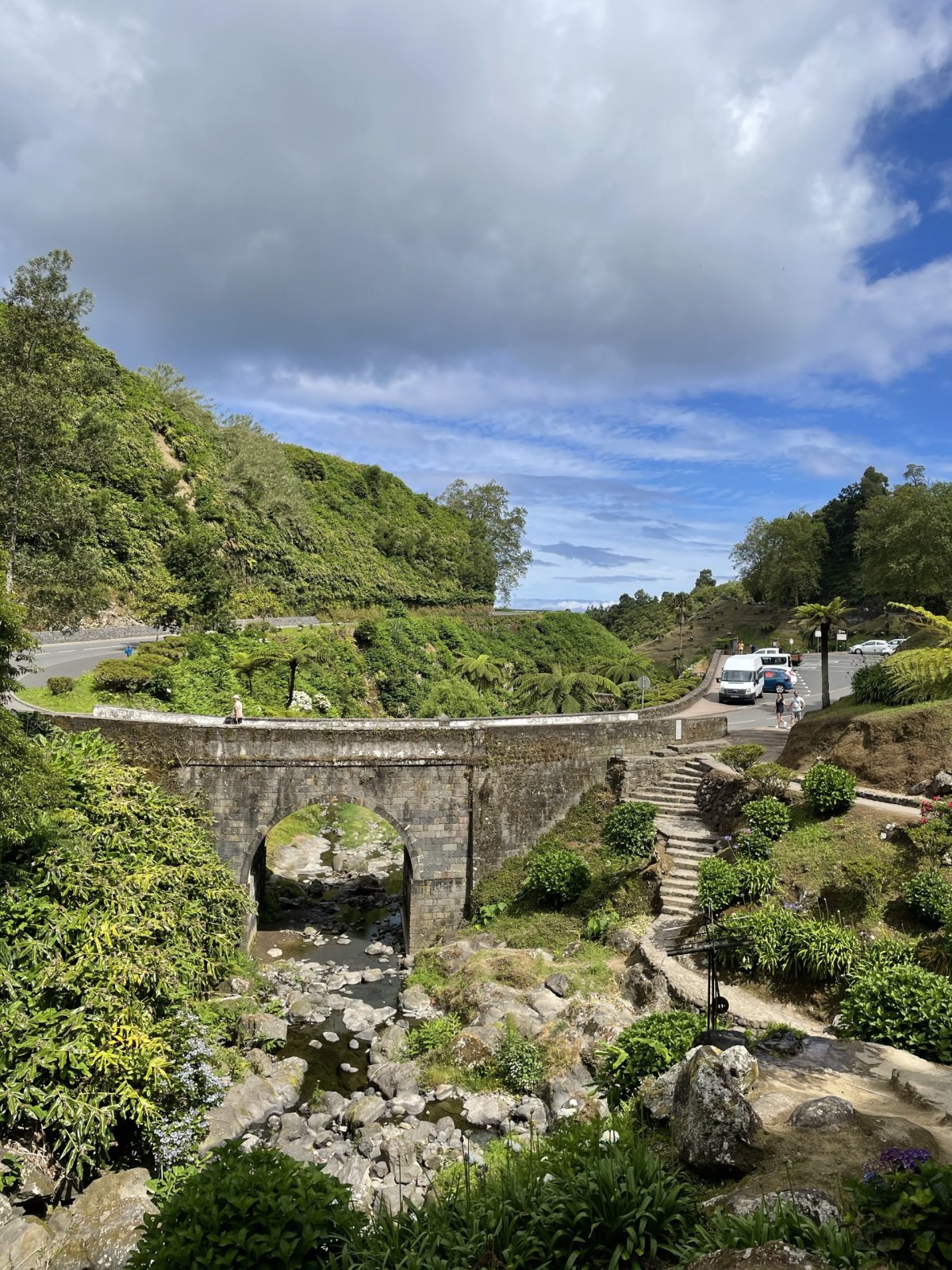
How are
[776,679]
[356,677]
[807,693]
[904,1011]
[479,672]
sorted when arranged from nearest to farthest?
[904,1011]
[807,693]
[776,679]
[356,677]
[479,672]

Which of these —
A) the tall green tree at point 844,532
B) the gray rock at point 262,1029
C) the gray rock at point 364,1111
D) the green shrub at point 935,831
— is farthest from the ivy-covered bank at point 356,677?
the tall green tree at point 844,532

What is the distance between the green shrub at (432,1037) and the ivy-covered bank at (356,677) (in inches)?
630

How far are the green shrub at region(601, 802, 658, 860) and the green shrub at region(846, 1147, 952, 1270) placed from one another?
15.6m

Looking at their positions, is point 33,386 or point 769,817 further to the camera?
point 33,386

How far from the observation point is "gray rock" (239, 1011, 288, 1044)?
57.4 ft

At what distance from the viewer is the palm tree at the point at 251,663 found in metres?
33.8

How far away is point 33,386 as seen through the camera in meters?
25.2

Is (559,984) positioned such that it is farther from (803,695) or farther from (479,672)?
(479,672)

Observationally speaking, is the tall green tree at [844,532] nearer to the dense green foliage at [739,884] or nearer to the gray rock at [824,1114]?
the dense green foliage at [739,884]

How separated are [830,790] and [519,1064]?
32.2 feet

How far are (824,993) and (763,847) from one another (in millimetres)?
4254

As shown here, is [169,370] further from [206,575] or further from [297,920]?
[297,920]

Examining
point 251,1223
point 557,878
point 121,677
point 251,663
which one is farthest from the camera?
point 251,663

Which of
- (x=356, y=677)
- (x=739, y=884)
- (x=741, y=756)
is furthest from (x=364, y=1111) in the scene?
(x=356, y=677)
